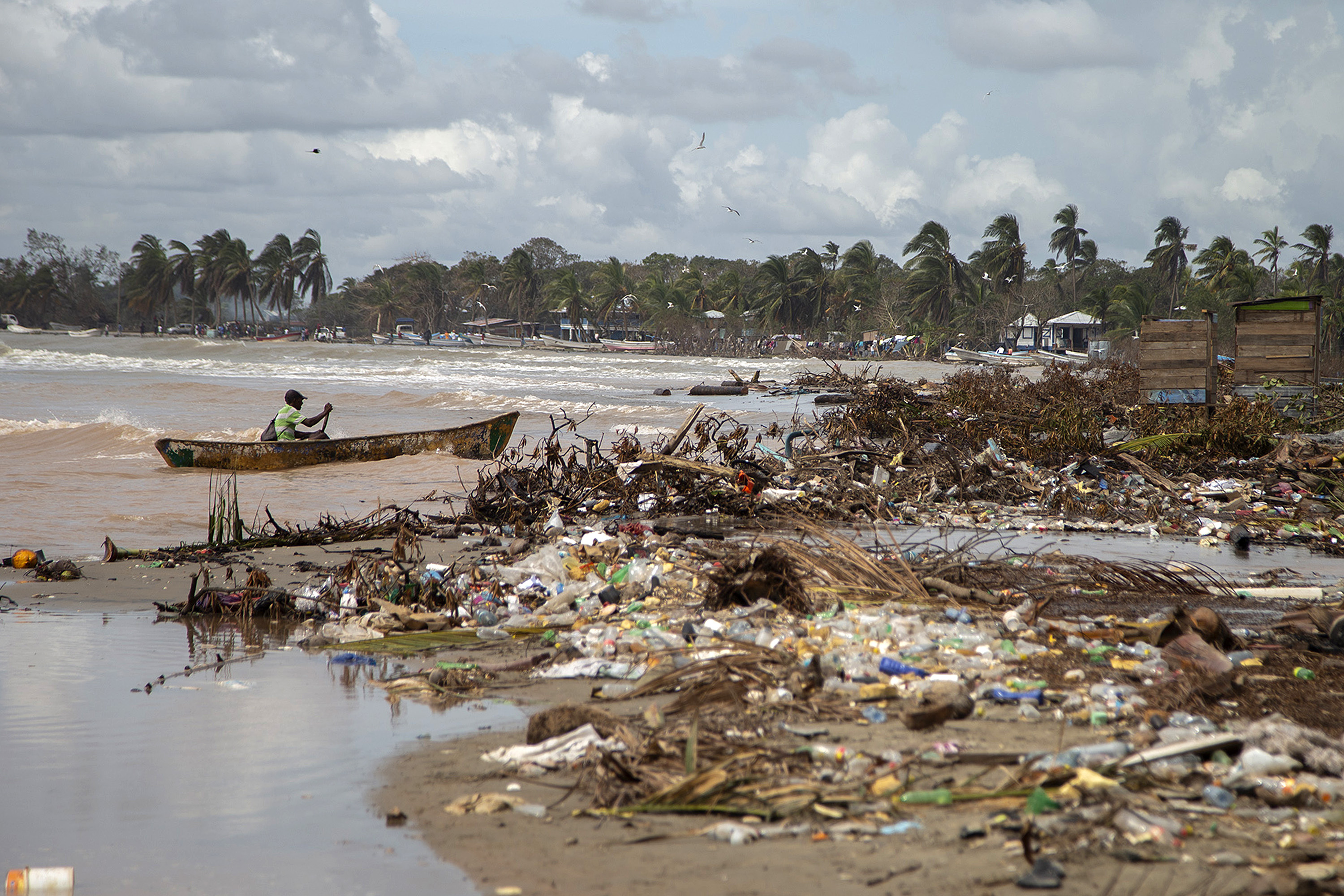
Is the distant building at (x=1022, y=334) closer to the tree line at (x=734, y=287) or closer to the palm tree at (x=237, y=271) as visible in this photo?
the tree line at (x=734, y=287)

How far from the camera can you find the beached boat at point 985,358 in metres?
53.5

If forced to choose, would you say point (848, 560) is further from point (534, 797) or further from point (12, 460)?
point (12, 460)

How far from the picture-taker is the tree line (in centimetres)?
5741

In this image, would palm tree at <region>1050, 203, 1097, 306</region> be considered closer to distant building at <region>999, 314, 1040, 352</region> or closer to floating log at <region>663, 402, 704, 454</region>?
distant building at <region>999, 314, 1040, 352</region>

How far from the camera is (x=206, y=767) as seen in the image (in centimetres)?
325

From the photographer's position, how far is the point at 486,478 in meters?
7.89

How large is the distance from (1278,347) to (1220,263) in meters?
50.5

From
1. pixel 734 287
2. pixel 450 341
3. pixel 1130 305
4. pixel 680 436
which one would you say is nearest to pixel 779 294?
pixel 734 287

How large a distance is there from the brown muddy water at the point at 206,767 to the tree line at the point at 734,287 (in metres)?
40.3

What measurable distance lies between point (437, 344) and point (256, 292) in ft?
81.0

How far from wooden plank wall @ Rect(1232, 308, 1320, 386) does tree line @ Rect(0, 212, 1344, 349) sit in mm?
28663

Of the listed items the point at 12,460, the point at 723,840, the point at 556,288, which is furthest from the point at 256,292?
the point at 723,840

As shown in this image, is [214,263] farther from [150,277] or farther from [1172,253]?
[1172,253]

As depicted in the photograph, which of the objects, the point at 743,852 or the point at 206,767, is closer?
the point at 743,852
